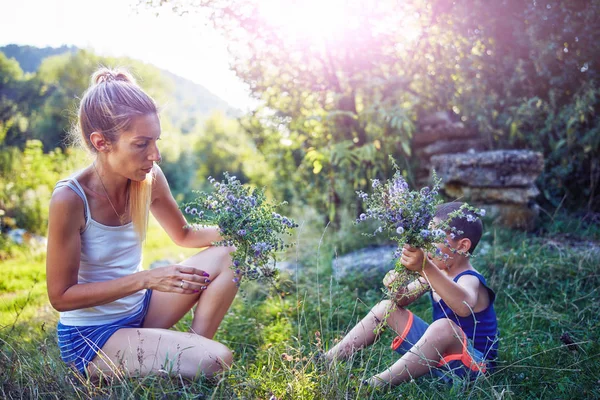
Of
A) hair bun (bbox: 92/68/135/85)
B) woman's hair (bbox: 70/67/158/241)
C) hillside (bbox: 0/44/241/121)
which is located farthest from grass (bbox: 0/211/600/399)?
hillside (bbox: 0/44/241/121)

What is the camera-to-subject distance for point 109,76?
232cm

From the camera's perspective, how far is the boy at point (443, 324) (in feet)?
6.70

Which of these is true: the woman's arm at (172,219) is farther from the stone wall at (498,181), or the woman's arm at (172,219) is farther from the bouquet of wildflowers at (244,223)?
the stone wall at (498,181)

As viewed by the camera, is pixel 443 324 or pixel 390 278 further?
pixel 390 278

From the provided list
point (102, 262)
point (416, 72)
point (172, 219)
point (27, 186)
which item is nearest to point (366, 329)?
point (172, 219)

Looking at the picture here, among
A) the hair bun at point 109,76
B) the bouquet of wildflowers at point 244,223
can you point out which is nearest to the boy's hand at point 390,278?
the bouquet of wildflowers at point 244,223

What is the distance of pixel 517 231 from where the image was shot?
14.4 ft

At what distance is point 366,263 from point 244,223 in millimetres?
2126

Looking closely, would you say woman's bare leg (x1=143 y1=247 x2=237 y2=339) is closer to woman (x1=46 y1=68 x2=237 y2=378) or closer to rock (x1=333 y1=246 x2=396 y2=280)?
woman (x1=46 y1=68 x2=237 y2=378)

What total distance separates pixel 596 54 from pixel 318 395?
4.70 m

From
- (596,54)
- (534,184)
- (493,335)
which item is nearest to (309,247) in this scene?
(534,184)

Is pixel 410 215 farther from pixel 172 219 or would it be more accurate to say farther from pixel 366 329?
pixel 172 219

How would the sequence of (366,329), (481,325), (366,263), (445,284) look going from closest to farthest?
(445,284), (481,325), (366,329), (366,263)

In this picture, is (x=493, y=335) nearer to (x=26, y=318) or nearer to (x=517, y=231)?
(x=517, y=231)
